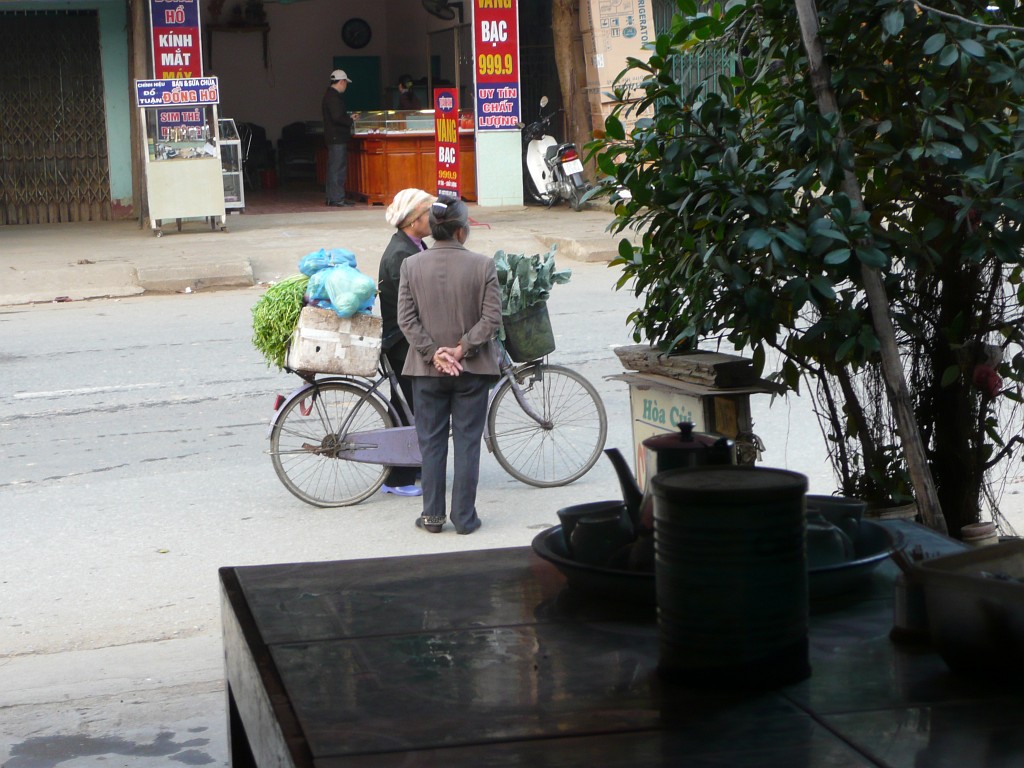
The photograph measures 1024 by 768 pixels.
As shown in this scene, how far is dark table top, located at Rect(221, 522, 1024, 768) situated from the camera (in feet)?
6.00

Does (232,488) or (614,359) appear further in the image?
(614,359)

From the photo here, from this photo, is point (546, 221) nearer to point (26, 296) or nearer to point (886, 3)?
point (26, 296)

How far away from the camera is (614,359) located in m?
10.1

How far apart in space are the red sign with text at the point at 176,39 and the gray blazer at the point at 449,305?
12.0m

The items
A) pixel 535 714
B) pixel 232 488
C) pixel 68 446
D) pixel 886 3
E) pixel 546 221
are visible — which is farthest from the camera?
pixel 546 221

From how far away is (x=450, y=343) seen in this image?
630 cm

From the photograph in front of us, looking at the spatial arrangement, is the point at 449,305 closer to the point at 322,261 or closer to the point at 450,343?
the point at 450,343

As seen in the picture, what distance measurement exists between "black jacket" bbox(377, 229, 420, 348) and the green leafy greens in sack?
47 centimetres

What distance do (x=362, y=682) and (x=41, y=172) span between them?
1843 cm

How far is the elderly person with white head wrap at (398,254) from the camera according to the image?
6758 millimetres

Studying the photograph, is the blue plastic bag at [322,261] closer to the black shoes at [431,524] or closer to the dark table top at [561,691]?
the black shoes at [431,524]

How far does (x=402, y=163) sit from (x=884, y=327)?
16.7 meters

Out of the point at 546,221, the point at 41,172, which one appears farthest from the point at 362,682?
the point at 41,172

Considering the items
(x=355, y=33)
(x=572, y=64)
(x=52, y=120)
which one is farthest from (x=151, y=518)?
(x=355, y=33)
